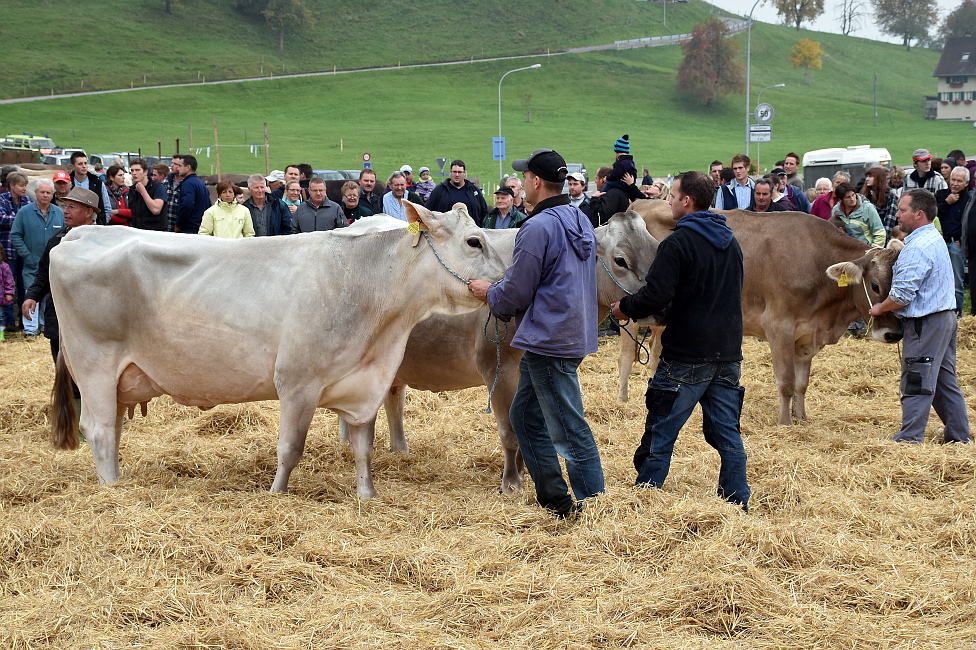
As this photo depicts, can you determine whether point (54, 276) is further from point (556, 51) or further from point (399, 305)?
point (556, 51)

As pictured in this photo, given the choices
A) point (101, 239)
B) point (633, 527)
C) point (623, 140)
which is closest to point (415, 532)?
point (633, 527)

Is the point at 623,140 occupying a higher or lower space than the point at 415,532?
higher

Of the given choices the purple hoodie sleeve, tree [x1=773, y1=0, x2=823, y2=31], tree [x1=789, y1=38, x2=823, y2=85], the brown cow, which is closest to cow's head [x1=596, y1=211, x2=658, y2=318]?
the purple hoodie sleeve

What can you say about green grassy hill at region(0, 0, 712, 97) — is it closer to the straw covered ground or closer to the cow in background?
the cow in background

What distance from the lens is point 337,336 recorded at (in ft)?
19.1

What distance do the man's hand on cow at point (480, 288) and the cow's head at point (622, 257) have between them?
45.9 inches

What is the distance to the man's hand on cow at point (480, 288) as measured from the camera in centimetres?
557

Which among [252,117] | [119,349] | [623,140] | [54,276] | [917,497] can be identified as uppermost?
[252,117]

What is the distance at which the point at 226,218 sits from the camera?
35.3ft

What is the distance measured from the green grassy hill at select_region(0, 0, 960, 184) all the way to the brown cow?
145 feet

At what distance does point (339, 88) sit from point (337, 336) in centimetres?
7912

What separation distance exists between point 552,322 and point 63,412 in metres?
3.70

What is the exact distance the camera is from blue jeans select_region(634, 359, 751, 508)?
5.58 m

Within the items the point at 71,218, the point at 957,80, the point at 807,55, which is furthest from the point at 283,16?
the point at 71,218
